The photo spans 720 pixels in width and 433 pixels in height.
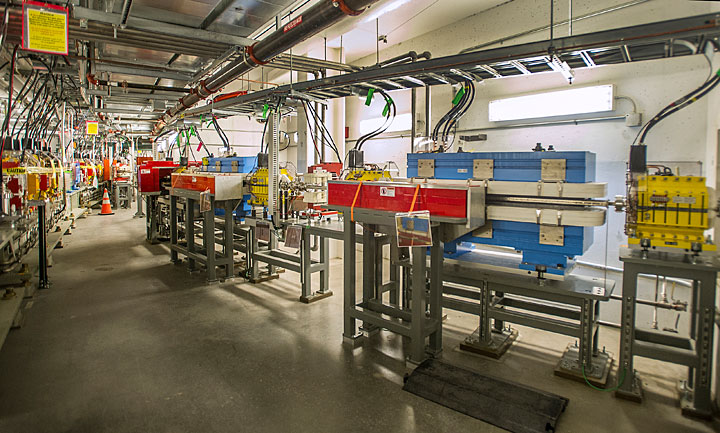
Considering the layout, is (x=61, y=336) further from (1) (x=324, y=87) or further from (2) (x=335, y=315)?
(1) (x=324, y=87)

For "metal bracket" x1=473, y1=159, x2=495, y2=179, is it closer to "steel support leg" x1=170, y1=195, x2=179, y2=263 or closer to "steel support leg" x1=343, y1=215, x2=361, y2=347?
"steel support leg" x1=343, y1=215, x2=361, y2=347

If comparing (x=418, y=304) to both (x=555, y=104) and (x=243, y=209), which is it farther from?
(x=243, y=209)

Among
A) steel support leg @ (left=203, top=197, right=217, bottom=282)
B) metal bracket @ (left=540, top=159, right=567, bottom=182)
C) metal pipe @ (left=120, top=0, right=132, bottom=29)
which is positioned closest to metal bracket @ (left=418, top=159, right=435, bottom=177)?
metal bracket @ (left=540, top=159, right=567, bottom=182)

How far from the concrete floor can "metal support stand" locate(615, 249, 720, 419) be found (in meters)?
0.10

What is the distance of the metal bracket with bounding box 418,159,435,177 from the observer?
326cm

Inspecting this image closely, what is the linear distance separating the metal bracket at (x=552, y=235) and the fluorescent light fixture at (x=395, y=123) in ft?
11.4

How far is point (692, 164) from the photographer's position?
2479mm

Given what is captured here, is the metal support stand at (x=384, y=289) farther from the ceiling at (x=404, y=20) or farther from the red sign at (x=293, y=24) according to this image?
the ceiling at (x=404, y=20)

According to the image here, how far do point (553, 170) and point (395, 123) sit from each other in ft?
12.2

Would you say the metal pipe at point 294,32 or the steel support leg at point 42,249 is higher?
the metal pipe at point 294,32

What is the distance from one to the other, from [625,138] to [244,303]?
3.85 meters

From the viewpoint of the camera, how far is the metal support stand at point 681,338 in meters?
2.25

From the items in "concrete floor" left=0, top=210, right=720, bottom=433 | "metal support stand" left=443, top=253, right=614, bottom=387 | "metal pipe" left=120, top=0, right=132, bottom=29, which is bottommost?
"concrete floor" left=0, top=210, right=720, bottom=433

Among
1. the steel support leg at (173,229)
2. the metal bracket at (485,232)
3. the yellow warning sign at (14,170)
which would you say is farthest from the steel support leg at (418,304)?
the steel support leg at (173,229)
